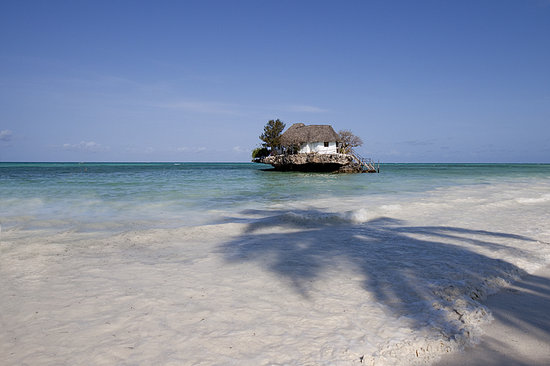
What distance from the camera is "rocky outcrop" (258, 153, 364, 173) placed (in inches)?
1687

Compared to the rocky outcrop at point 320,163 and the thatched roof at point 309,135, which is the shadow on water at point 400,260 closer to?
the rocky outcrop at point 320,163

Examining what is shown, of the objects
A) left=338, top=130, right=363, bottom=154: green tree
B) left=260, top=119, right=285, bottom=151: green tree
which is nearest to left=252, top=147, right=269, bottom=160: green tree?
left=260, top=119, right=285, bottom=151: green tree

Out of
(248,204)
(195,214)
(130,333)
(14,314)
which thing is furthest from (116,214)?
(130,333)

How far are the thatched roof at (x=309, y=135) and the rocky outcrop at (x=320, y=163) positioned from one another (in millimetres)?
2901

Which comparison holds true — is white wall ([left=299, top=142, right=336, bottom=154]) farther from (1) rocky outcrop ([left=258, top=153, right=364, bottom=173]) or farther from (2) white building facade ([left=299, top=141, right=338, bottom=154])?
(1) rocky outcrop ([left=258, top=153, right=364, bottom=173])

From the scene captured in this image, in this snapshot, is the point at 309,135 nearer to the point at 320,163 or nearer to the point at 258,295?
the point at 320,163

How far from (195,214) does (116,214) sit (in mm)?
2600

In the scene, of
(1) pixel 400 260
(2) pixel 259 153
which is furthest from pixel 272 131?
(1) pixel 400 260

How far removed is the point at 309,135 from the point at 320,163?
603 cm

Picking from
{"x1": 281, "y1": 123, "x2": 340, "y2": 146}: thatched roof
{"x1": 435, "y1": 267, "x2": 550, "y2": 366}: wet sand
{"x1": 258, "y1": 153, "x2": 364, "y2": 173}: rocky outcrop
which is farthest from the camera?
{"x1": 281, "y1": 123, "x2": 340, "y2": 146}: thatched roof

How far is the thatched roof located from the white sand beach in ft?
133

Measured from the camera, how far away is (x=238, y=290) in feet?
12.8

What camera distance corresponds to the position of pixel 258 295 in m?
3.76

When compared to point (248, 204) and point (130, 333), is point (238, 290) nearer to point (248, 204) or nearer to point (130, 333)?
point (130, 333)
